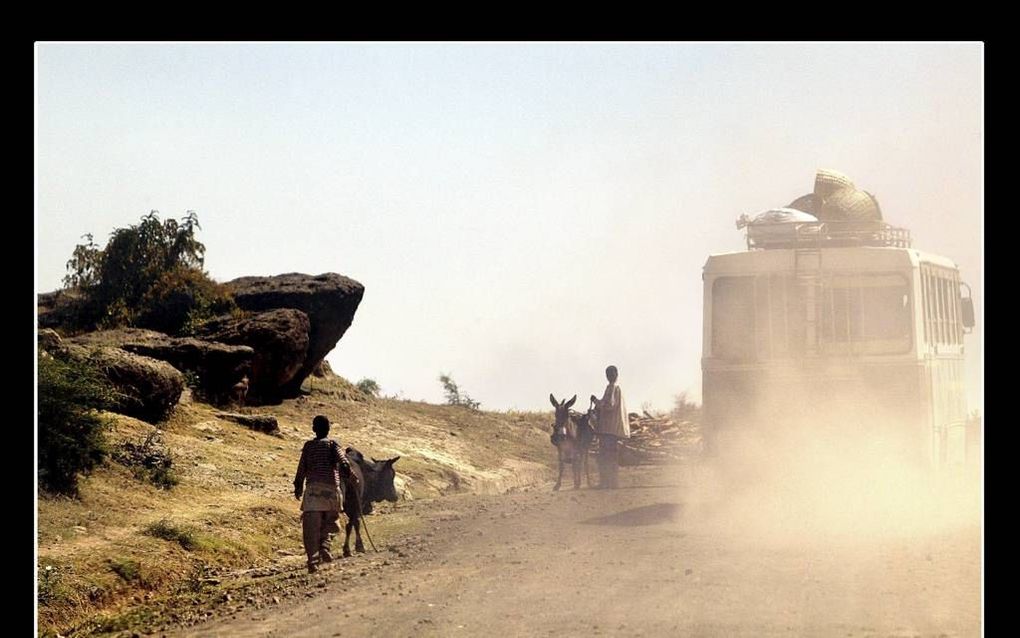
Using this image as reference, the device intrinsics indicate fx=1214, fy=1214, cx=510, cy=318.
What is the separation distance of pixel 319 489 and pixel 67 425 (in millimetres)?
4471

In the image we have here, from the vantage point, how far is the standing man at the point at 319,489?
14.3 meters

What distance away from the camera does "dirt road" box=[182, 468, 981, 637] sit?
32.3ft

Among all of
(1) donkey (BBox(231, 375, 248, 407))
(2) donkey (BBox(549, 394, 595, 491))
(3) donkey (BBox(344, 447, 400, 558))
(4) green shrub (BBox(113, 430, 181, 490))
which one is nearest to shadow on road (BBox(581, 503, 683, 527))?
(3) donkey (BBox(344, 447, 400, 558))

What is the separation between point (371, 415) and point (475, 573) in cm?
1986

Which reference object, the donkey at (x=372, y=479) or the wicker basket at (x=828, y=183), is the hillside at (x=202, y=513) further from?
the wicker basket at (x=828, y=183)

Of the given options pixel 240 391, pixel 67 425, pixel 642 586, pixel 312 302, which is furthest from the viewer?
pixel 312 302

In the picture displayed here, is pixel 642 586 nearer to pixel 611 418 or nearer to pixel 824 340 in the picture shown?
pixel 824 340

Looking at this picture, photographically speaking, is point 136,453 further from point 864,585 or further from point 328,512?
point 864,585

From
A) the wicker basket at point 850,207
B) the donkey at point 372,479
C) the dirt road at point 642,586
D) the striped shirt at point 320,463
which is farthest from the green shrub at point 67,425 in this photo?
the wicker basket at point 850,207

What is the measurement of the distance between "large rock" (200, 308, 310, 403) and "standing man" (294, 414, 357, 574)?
14894mm

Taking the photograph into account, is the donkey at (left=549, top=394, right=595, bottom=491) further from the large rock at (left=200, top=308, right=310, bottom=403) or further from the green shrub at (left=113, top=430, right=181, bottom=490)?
the green shrub at (left=113, top=430, right=181, bottom=490)

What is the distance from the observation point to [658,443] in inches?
1224

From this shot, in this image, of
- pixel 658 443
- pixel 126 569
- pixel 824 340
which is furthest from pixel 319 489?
pixel 658 443

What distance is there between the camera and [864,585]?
1141 centimetres
